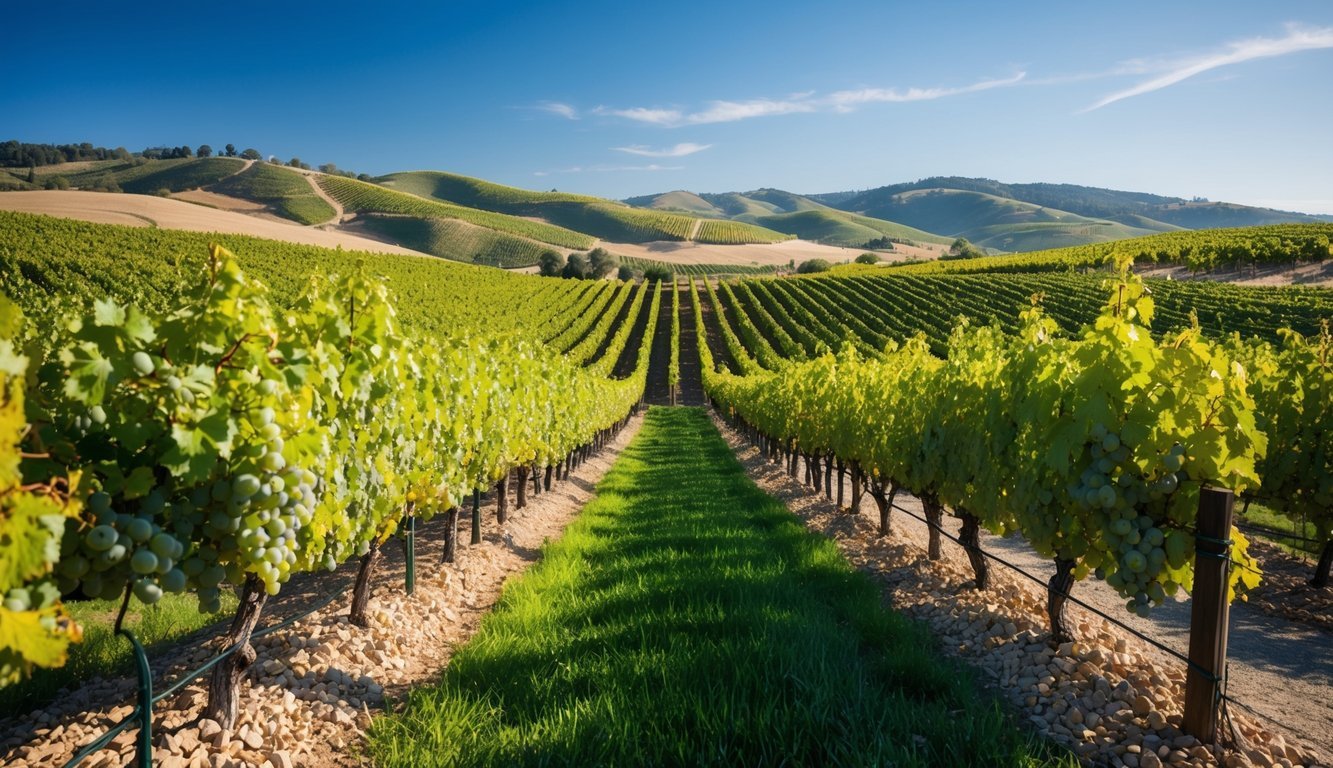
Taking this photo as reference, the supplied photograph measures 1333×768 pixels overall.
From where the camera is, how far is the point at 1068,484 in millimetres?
3973

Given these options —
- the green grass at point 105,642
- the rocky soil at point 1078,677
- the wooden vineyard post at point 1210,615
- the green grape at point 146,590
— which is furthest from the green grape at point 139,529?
the wooden vineyard post at point 1210,615

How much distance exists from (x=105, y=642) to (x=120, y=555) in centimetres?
370

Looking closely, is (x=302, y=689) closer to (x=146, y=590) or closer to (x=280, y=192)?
(x=146, y=590)

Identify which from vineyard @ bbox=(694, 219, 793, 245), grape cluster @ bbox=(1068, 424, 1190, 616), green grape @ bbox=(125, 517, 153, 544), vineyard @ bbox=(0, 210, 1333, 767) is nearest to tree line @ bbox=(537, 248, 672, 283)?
vineyard @ bbox=(694, 219, 793, 245)

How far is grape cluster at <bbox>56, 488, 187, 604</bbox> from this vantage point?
2186 millimetres

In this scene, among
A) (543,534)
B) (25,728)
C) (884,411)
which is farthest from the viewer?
(543,534)

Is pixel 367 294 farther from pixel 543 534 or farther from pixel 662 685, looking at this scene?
pixel 543 534

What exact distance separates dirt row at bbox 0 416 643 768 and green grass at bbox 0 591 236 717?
0.16 m

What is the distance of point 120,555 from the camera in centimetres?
222

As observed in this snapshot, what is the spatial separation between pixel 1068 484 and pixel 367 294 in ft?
15.2

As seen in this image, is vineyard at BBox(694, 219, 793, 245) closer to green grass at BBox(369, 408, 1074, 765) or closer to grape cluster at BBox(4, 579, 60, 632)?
green grass at BBox(369, 408, 1074, 765)

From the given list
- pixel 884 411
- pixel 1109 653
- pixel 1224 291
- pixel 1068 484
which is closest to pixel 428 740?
pixel 1068 484

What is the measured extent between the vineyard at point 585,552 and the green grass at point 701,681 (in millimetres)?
25

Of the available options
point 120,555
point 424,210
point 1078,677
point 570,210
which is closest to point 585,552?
point 1078,677
